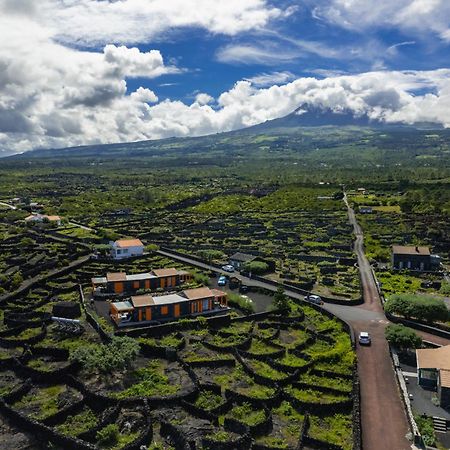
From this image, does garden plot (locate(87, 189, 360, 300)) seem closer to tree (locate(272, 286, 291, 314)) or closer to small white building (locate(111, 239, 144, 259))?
small white building (locate(111, 239, 144, 259))

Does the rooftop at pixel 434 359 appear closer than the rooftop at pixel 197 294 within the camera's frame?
Yes

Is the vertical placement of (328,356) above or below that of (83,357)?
below

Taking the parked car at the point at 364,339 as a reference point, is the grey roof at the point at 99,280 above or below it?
above

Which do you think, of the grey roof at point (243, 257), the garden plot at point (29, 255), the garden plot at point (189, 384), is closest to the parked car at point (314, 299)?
the garden plot at point (189, 384)

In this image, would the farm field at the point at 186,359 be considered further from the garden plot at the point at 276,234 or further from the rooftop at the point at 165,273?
the rooftop at the point at 165,273

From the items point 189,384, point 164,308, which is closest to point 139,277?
point 164,308

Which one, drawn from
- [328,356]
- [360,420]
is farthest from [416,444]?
[328,356]

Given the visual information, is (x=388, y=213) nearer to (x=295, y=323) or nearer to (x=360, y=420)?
(x=295, y=323)

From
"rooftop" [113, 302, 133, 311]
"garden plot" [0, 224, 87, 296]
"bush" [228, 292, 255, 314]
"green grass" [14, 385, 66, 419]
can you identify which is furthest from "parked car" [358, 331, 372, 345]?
"garden plot" [0, 224, 87, 296]
